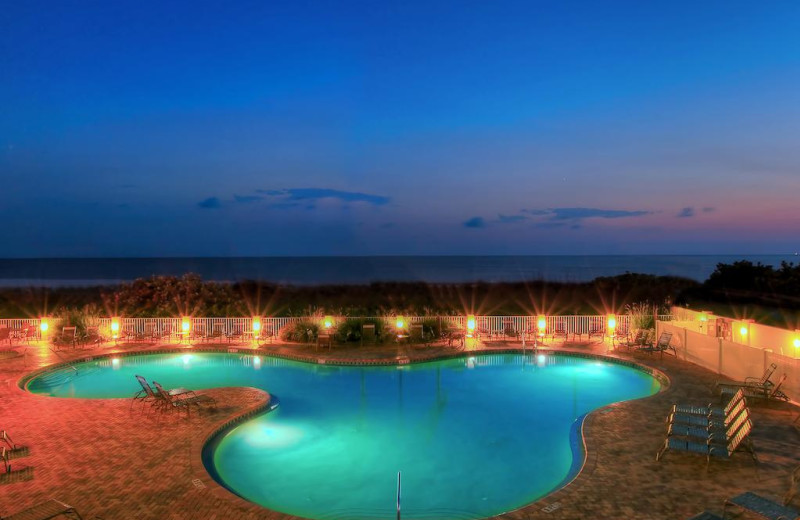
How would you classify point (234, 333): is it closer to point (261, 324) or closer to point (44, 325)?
point (261, 324)

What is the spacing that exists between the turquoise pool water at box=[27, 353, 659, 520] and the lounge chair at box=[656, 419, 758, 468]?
1290 millimetres

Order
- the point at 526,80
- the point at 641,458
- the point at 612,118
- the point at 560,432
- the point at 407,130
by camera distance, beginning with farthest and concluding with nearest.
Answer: the point at 407,130
the point at 612,118
the point at 526,80
the point at 560,432
the point at 641,458

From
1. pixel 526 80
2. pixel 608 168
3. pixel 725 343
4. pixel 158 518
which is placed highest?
pixel 526 80

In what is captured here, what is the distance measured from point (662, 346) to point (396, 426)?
26.5 ft

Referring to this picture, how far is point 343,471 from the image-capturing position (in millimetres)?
7918

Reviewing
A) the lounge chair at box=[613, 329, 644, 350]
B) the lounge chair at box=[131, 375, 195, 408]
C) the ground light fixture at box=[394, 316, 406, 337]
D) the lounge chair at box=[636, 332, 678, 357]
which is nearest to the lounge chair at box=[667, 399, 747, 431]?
the lounge chair at box=[636, 332, 678, 357]

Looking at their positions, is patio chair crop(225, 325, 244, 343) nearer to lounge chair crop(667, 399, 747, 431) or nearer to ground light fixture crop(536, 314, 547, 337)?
ground light fixture crop(536, 314, 547, 337)

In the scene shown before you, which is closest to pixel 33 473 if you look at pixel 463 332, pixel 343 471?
pixel 343 471

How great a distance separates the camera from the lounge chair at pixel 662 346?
45.4 ft

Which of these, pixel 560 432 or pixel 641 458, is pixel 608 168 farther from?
pixel 641 458

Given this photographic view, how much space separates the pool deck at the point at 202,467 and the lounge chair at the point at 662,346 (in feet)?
10.8

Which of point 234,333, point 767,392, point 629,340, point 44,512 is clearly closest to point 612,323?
point 629,340

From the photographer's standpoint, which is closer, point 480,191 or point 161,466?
point 161,466

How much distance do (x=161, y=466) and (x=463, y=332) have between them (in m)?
11.8
